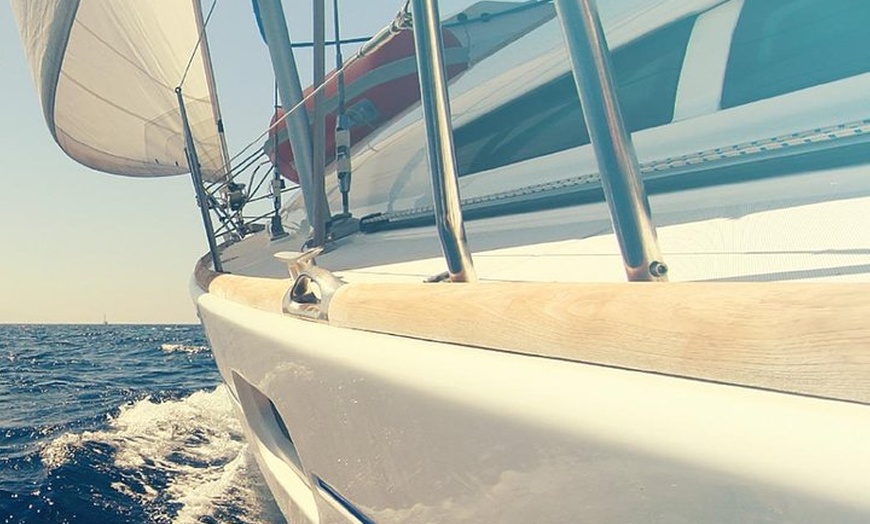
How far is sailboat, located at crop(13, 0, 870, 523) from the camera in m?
0.47

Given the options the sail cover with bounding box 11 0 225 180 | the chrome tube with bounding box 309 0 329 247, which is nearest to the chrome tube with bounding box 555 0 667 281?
the chrome tube with bounding box 309 0 329 247

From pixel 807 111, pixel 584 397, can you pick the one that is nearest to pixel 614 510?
pixel 584 397

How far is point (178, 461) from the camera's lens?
13.6ft

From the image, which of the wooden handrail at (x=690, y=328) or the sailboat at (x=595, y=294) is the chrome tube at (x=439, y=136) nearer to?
the sailboat at (x=595, y=294)

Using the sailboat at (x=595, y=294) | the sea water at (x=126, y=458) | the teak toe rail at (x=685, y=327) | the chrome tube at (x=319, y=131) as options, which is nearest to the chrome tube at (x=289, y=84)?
the sailboat at (x=595, y=294)

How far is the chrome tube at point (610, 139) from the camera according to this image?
0.76m

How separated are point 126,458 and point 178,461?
1.24ft

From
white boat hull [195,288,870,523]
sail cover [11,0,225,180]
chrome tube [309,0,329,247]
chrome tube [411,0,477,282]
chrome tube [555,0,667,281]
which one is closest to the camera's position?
white boat hull [195,288,870,523]

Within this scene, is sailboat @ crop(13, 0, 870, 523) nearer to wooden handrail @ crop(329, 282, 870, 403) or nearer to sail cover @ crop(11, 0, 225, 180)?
wooden handrail @ crop(329, 282, 870, 403)

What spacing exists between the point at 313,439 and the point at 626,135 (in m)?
0.90

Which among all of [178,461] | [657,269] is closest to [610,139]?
[657,269]

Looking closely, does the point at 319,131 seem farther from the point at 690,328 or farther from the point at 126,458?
the point at 126,458

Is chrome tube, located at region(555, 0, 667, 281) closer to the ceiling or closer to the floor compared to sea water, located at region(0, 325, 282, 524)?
closer to the ceiling

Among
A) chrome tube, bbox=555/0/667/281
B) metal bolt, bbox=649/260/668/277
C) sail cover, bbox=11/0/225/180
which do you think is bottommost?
metal bolt, bbox=649/260/668/277
